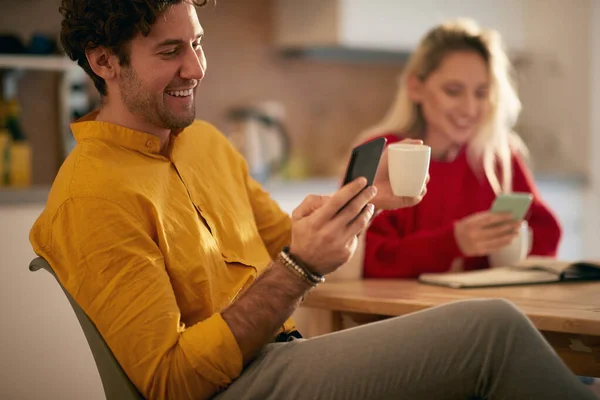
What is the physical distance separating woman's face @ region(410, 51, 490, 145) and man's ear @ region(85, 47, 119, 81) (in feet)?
3.63

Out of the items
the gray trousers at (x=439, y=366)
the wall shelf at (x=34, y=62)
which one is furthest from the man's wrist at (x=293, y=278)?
the wall shelf at (x=34, y=62)

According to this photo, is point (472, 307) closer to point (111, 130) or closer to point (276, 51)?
point (111, 130)

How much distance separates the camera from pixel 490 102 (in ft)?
7.69

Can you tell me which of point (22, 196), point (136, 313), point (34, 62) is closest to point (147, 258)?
point (136, 313)

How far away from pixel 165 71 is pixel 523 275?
921 mm

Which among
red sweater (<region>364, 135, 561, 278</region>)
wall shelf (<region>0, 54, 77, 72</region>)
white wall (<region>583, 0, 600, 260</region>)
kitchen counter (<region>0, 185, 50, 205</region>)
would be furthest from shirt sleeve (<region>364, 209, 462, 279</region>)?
white wall (<region>583, 0, 600, 260</region>)

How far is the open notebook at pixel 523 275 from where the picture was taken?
5.75ft

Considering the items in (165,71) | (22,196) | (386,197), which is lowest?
(22,196)

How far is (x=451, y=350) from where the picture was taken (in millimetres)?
1210

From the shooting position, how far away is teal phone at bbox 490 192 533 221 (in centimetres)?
186

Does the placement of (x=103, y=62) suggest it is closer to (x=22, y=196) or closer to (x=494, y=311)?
(x=494, y=311)

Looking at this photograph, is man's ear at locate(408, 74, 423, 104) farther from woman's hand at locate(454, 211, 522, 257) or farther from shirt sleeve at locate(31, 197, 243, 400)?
shirt sleeve at locate(31, 197, 243, 400)

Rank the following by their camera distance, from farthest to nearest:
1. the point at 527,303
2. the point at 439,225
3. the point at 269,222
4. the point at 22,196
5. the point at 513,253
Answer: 1. the point at 22,196
2. the point at 439,225
3. the point at 513,253
4. the point at 269,222
5. the point at 527,303

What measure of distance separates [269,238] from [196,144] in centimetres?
27
